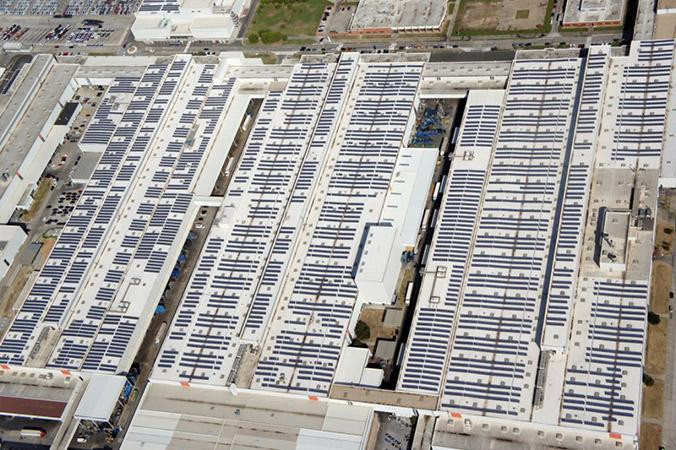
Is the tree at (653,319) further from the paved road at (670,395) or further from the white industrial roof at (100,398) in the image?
the white industrial roof at (100,398)

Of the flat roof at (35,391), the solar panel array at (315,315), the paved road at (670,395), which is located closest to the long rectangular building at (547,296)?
the paved road at (670,395)

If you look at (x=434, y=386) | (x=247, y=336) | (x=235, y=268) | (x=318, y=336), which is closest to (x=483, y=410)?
(x=434, y=386)

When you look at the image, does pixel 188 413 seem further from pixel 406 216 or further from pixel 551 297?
pixel 551 297

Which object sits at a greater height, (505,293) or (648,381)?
(505,293)

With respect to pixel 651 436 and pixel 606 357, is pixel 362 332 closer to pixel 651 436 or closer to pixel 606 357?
pixel 606 357

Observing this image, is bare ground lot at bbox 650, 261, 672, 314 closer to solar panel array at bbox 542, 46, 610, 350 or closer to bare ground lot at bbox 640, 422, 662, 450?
solar panel array at bbox 542, 46, 610, 350

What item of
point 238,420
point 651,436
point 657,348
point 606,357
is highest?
point 657,348

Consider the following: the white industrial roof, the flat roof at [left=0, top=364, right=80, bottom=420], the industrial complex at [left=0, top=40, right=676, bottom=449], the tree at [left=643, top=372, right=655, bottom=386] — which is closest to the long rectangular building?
the industrial complex at [left=0, top=40, right=676, bottom=449]

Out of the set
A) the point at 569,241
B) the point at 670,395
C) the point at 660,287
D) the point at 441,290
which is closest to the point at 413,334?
the point at 441,290

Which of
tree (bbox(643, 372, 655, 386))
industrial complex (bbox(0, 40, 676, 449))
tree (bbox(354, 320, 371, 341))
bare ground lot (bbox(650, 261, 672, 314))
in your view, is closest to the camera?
industrial complex (bbox(0, 40, 676, 449))
